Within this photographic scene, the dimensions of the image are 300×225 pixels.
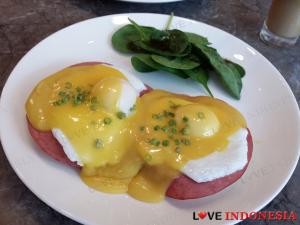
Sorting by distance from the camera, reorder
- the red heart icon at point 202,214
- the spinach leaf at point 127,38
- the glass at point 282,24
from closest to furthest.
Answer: the red heart icon at point 202,214, the spinach leaf at point 127,38, the glass at point 282,24

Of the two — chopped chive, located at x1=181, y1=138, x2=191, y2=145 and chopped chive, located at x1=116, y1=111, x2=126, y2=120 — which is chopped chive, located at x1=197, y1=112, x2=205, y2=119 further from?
chopped chive, located at x1=116, y1=111, x2=126, y2=120

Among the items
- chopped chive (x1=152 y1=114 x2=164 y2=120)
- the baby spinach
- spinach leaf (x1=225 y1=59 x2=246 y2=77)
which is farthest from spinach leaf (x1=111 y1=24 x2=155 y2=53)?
chopped chive (x1=152 y1=114 x2=164 y2=120)

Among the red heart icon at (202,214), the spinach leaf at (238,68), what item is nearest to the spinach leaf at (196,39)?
the spinach leaf at (238,68)

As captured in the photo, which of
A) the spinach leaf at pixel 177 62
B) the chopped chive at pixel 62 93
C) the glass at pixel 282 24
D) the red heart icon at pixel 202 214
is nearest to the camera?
the red heart icon at pixel 202 214

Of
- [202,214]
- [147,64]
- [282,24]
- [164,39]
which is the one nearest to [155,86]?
[147,64]

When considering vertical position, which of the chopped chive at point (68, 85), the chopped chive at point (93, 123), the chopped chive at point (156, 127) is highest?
the chopped chive at point (68, 85)

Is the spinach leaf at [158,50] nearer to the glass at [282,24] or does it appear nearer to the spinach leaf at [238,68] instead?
the spinach leaf at [238,68]

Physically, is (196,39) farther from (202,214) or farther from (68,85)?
(202,214)
